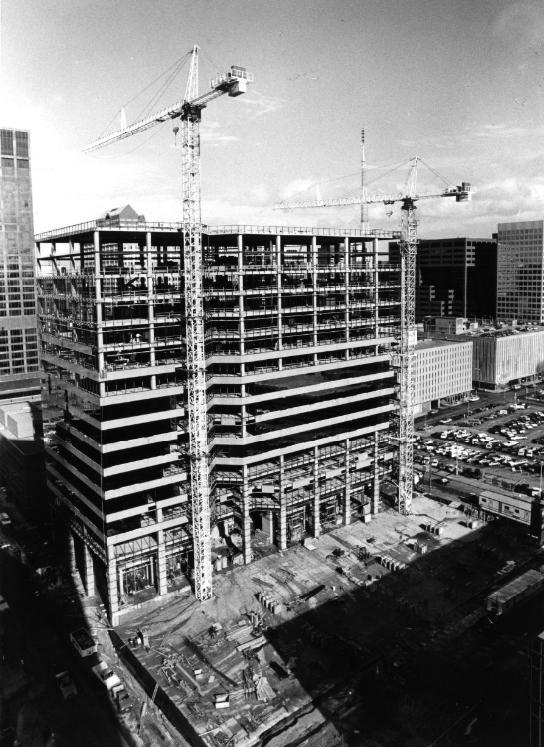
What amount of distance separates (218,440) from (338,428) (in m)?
19.0

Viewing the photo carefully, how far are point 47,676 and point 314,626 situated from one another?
24.6 metres

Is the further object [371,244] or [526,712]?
[371,244]

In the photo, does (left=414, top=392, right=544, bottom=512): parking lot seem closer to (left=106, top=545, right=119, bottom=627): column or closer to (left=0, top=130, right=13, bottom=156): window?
(left=106, top=545, right=119, bottom=627): column

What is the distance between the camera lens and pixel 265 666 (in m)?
56.0

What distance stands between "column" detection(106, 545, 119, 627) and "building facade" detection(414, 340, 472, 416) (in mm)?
96894

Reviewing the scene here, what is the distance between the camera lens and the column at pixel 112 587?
6297 centimetres

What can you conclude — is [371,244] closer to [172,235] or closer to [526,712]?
[172,235]

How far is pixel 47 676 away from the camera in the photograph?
5575 centimetres

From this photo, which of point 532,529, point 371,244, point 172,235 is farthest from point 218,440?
point 532,529

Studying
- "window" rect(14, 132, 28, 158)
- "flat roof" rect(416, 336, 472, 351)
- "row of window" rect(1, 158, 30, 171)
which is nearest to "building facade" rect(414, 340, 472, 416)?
Answer: "flat roof" rect(416, 336, 472, 351)

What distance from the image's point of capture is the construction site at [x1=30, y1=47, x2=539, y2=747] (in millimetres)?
A: 54562

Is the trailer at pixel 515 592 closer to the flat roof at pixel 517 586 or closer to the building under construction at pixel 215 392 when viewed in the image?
the flat roof at pixel 517 586

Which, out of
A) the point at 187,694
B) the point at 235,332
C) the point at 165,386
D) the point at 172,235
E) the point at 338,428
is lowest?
the point at 187,694

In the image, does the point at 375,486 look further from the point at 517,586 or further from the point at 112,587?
the point at 112,587
